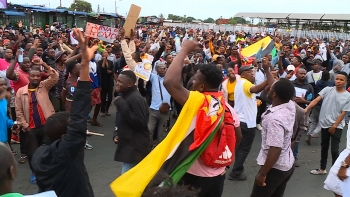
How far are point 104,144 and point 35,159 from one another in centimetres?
438

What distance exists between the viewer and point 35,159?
254 centimetres

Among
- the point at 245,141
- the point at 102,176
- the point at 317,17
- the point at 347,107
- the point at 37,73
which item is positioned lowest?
the point at 102,176

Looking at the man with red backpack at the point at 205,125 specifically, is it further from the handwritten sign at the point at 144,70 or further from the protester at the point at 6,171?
the handwritten sign at the point at 144,70

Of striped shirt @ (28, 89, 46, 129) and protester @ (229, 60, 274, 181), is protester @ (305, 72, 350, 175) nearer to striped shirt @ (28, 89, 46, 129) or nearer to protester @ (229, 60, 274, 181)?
protester @ (229, 60, 274, 181)

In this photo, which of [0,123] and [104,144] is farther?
[104,144]

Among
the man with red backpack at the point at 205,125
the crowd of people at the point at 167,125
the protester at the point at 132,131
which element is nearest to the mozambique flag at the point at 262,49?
the crowd of people at the point at 167,125

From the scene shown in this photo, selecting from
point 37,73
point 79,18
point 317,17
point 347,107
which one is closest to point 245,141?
point 347,107

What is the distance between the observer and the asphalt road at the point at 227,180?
16.5 ft

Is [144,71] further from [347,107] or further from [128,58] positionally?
[347,107]

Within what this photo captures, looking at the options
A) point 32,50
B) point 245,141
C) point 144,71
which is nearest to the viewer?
point 245,141

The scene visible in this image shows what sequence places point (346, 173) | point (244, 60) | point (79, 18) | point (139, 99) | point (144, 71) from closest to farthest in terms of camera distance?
point (346, 173) → point (139, 99) → point (144, 71) → point (244, 60) → point (79, 18)

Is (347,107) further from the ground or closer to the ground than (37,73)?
closer to the ground

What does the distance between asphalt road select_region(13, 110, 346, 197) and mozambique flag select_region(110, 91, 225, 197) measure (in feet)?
7.61

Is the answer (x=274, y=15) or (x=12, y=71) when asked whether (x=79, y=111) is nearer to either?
(x=12, y=71)
